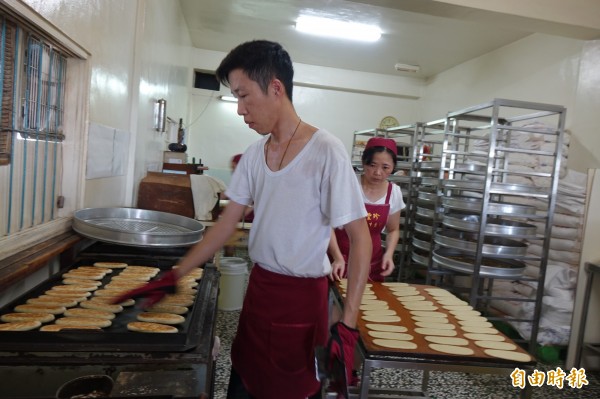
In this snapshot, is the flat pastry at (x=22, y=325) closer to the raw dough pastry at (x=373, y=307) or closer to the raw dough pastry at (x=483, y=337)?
the raw dough pastry at (x=373, y=307)

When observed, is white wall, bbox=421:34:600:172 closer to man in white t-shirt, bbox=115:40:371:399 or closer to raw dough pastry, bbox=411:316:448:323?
raw dough pastry, bbox=411:316:448:323

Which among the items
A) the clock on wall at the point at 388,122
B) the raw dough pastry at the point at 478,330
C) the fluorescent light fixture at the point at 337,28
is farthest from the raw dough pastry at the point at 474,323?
the clock on wall at the point at 388,122

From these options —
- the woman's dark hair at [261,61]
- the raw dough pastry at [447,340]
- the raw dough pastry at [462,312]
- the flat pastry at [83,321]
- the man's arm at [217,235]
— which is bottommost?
the raw dough pastry at [462,312]

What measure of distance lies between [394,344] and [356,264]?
18.0 inches

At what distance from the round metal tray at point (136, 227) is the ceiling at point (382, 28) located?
8.46 feet

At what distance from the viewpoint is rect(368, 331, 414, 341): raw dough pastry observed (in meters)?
1.66

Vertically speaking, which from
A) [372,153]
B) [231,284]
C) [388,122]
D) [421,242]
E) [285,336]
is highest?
[388,122]

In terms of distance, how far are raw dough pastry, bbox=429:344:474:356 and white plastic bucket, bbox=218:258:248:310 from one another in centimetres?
268

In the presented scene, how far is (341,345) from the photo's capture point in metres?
1.27

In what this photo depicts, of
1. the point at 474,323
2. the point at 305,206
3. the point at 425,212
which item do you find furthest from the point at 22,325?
the point at 425,212

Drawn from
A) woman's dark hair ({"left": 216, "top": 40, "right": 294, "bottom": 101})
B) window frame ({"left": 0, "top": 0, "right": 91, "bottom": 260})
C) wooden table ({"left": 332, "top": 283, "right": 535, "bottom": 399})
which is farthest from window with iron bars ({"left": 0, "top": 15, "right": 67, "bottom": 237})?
wooden table ({"left": 332, "top": 283, "right": 535, "bottom": 399})

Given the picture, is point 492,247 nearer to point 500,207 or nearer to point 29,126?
point 500,207

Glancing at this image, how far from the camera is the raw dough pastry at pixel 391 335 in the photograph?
1661 mm

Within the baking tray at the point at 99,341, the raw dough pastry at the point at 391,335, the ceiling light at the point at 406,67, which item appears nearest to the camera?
the baking tray at the point at 99,341
